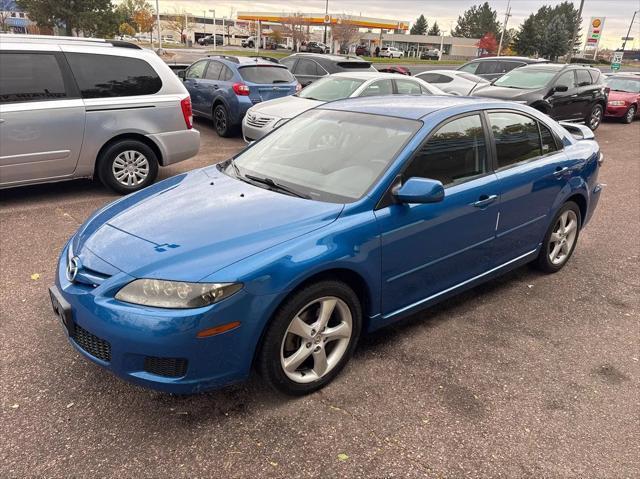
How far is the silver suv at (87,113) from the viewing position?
18.1ft

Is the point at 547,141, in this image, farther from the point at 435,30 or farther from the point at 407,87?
the point at 435,30

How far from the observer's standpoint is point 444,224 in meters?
3.32

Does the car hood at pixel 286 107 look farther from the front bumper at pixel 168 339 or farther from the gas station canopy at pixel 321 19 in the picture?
the gas station canopy at pixel 321 19

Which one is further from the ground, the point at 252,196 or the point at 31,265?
the point at 252,196

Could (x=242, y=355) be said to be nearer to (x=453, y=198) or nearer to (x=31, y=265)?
(x=453, y=198)

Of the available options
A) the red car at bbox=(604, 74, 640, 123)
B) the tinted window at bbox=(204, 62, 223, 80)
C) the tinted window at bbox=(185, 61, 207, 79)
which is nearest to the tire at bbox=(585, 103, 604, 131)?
the red car at bbox=(604, 74, 640, 123)

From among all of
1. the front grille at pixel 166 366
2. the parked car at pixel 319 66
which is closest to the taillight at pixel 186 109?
the front grille at pixel 166 366

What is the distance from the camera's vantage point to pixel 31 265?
173 inches

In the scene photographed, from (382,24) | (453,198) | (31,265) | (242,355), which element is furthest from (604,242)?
(382,24)

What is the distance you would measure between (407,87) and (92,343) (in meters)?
8.30

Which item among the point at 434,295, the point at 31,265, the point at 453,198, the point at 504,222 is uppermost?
the point at 453,198

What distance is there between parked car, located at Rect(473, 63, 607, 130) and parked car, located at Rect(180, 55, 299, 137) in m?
4.55

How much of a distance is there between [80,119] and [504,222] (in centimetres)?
472

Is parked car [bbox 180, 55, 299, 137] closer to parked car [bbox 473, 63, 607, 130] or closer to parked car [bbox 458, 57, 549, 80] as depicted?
parked car [bbox 473, 63, 607, 130]
